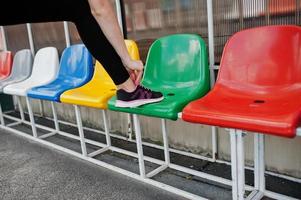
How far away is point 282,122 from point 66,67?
1.99 meters

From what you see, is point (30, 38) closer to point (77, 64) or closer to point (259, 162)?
point (77, 64)

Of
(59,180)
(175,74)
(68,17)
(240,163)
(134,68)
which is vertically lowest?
(59,180)

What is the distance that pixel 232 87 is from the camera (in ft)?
5.20

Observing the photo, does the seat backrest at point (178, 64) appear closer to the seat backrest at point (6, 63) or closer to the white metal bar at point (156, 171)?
the white metal bar at point (156, 171)

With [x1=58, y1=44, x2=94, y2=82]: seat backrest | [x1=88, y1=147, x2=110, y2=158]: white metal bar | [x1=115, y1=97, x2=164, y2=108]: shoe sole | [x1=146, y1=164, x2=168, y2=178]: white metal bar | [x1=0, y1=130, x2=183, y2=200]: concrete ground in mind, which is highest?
[x1=58, y1=44, x2=94, y2=82]: seat backrest

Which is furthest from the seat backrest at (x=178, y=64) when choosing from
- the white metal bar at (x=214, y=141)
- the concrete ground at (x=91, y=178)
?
the concrete ground at (x=91, y=178)

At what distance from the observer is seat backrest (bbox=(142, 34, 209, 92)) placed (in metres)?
1.73

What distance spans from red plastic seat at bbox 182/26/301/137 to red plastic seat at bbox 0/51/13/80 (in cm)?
257

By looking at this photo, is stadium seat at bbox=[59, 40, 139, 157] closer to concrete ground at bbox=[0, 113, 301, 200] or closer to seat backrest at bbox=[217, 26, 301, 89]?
concrete ground at bbox=[0, 113, 301, 200]

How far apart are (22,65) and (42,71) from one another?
0.46 m

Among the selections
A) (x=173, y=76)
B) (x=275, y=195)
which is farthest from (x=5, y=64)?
(x=275, y=195)

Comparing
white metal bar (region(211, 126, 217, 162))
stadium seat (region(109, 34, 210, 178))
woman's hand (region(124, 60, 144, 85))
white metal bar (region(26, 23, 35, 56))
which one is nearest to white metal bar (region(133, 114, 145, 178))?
stadium seat (region(109, 34, 210, 178))

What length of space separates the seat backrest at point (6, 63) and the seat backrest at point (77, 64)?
39.8 inches

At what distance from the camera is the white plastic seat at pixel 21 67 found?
3.20 meters
